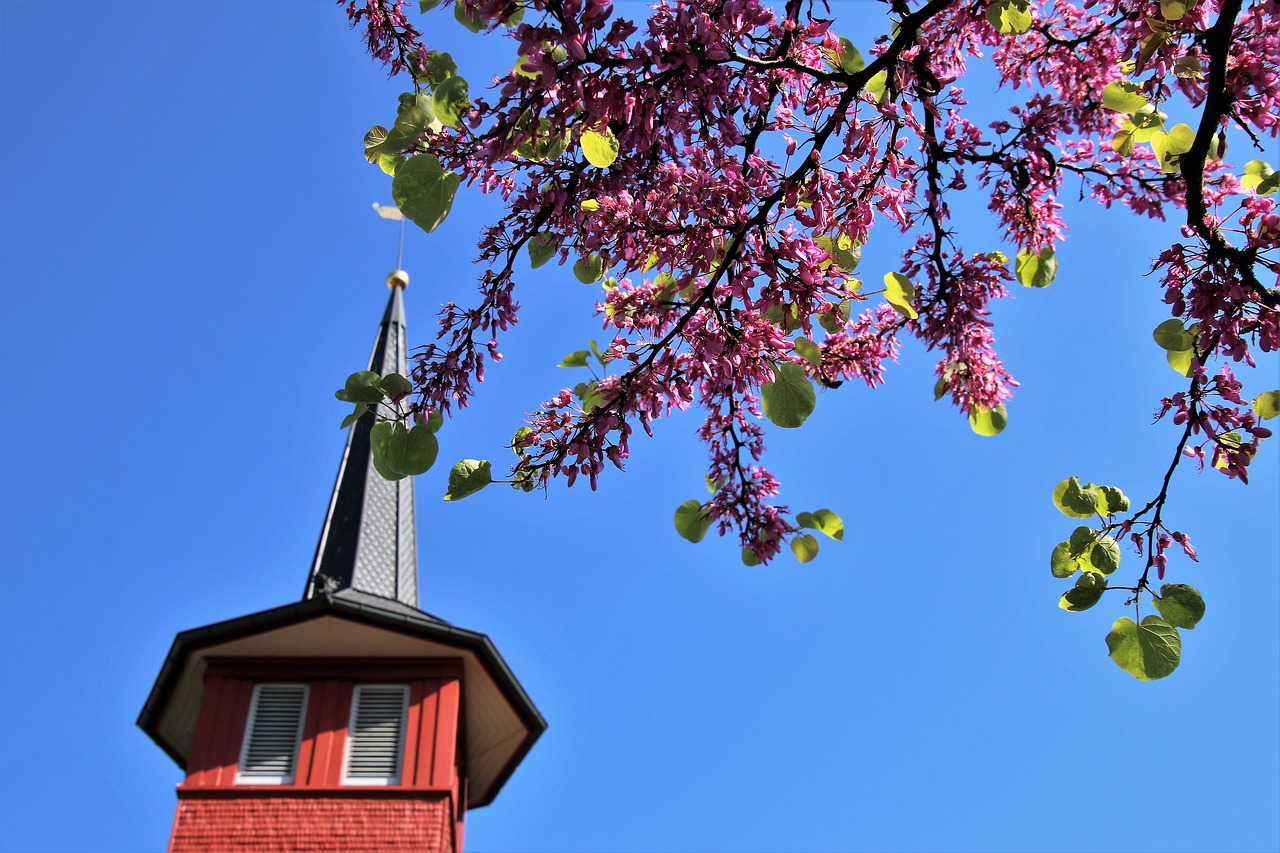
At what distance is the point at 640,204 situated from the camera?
2.66 m

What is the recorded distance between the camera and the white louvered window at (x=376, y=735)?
1282 centimetres

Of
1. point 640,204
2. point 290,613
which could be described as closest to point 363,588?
point 290,613

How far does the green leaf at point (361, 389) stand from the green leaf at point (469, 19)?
0.73 metres

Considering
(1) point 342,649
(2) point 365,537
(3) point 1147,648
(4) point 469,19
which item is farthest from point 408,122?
(2) point 365,537

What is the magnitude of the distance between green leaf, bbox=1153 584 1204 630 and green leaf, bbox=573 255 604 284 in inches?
61.7

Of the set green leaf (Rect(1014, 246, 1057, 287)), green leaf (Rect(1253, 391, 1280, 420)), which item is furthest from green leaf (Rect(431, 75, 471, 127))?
green leaf (Rect(1014, 246, 1057, 287))

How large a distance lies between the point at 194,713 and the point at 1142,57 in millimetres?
14231

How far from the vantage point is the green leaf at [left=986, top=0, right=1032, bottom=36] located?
2.71m

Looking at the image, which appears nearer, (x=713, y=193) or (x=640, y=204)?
(x=713, y=193)

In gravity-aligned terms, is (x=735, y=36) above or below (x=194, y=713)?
below

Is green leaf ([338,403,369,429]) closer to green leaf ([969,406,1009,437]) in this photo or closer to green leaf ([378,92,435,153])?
green leaf ([378,92,435,153])

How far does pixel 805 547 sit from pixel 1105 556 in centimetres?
149

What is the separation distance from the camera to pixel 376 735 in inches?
521

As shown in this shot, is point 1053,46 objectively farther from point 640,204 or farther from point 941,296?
point 640,204
